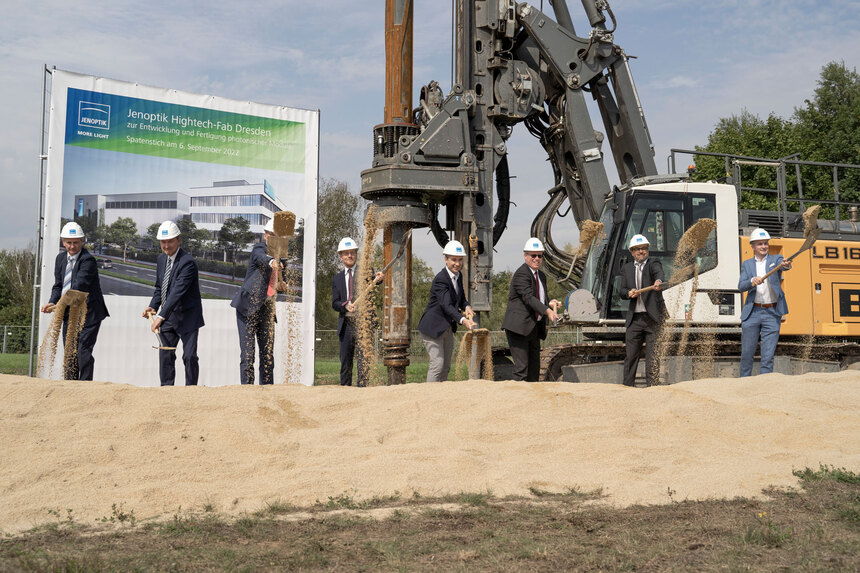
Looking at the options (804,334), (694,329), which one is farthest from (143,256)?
(804,334)

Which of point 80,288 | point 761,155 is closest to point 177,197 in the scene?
point 80,288

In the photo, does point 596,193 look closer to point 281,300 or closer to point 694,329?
point 694,329

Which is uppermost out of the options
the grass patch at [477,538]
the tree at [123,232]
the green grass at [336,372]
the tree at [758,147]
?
the tree at [758,147]

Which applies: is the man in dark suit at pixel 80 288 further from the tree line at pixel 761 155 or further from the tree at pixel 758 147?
the tree at pixel 758 147

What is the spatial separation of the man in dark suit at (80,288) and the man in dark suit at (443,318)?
4001mm

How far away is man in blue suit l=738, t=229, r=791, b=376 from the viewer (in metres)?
10.5

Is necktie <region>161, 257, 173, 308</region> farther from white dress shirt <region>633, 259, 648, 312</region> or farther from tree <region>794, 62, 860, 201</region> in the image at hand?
tree <region>794, 62, 860, 201</region>

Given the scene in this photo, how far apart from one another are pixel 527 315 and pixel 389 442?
3.91 metres

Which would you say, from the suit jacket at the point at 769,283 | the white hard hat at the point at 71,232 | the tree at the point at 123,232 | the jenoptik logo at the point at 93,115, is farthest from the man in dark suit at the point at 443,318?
the jenoptik logo at the point at 93,115

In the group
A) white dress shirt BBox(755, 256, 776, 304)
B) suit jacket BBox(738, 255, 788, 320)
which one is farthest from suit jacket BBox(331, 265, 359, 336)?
white dress shirt BBox(755, 256, 776, 304)

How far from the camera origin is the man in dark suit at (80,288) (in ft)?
33.0

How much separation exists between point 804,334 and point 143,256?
9.83m

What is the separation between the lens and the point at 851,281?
12.4 meters

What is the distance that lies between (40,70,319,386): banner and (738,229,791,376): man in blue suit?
6.51m
